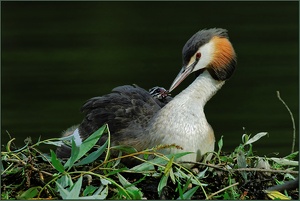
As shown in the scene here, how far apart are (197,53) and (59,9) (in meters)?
13.8

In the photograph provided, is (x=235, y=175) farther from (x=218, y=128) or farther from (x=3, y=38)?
(x=3, y=38)

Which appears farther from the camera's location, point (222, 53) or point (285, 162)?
point (222, 53)

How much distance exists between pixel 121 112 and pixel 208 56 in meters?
0.70

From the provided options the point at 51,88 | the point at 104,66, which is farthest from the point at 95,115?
the point at 104,66

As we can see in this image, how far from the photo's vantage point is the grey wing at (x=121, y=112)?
6.56 metres

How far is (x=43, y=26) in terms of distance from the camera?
17.5m

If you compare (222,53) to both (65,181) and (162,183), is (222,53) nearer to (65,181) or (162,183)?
(162,183)

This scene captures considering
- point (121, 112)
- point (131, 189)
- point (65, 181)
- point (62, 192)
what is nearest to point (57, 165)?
point (65, 181)

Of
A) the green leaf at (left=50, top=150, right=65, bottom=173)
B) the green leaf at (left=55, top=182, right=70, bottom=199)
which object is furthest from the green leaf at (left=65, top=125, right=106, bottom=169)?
the green leaf at (left=55, top=182, right=70, bottom=199)

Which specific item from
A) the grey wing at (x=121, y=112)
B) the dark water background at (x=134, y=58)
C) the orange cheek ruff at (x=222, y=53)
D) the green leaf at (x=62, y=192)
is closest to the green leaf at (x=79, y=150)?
the green leaf at (x=62, y=192)

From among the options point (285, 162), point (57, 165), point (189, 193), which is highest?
point (57, 165)

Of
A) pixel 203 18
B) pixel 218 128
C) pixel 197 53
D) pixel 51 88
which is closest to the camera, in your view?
pixel 197 53

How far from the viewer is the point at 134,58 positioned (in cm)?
1403

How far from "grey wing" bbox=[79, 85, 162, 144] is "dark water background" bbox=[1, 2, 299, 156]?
2.14 m
